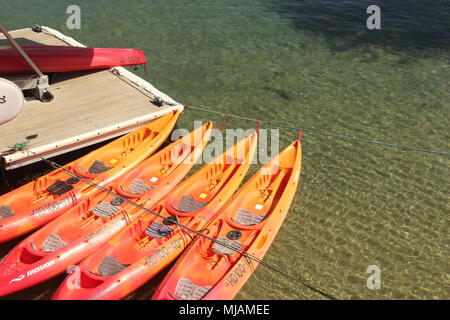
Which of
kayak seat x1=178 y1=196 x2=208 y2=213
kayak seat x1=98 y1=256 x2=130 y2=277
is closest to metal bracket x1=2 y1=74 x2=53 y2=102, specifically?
kayak seat x1=178 y1=196 x2=208 y2=213

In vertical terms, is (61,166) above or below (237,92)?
below

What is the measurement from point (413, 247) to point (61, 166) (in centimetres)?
990

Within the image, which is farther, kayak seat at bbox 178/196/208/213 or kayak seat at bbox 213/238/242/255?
kayak seat at bbox 178/196/208/213

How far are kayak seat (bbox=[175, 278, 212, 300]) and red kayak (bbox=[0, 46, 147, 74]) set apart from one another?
9407 millimetres

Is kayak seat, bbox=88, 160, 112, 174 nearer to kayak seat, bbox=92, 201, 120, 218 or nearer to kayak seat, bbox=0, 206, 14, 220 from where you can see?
kayak seat, bbox=92, 201, 120, 218

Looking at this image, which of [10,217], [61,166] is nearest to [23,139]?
[61,166]

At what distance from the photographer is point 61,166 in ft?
42.5

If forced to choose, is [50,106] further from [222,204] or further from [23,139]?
[222,204]

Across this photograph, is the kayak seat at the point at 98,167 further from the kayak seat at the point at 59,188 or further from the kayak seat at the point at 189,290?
the kayak seat at the point at 189,290

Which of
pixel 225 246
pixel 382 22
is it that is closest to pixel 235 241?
pixel 225 246

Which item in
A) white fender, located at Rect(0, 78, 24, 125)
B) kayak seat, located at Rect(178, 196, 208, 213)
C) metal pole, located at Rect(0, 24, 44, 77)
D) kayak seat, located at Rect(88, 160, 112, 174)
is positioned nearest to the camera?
white fender, located at Rect(0, 78, 24, 125)

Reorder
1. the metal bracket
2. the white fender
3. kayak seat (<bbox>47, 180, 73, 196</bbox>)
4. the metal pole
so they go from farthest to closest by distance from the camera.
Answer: the metal bracket
the metal pole
kayak seat (<bbox>47, 180, 73, 196</bbox>)
the white fender

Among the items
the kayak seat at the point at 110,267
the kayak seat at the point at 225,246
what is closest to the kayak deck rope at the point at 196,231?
the kayak seat at the point at 225,246

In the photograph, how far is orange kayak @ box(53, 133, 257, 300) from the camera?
961 centimetres
